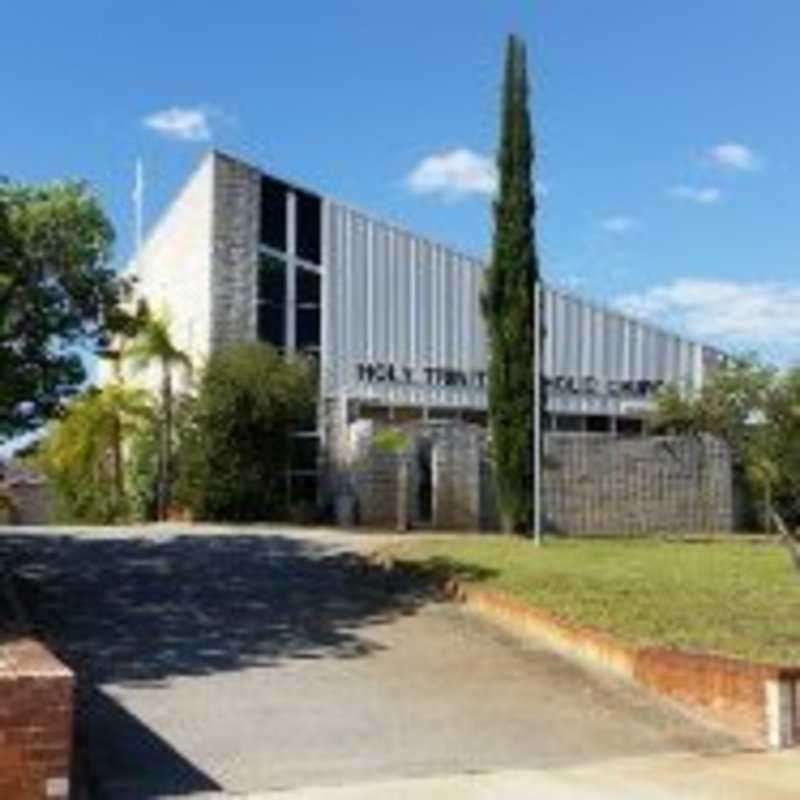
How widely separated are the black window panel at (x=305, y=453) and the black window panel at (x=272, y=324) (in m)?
2.58

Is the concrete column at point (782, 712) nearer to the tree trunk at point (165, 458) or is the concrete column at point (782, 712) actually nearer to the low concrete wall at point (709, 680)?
the low concrete wall at point (709, 680)

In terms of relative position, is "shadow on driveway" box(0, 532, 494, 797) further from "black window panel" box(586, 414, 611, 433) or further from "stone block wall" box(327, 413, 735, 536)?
"black window panel" box(586, 414, 611, 433)

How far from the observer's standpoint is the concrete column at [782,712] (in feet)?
50.1

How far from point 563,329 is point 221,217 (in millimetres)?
7784

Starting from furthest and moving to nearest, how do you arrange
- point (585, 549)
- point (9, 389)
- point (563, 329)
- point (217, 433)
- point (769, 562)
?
point (563, 329)
point (217, 433)
point (585, 549)
point (769, 562)
point (9, 389)

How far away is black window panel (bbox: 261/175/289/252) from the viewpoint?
40.6 meters

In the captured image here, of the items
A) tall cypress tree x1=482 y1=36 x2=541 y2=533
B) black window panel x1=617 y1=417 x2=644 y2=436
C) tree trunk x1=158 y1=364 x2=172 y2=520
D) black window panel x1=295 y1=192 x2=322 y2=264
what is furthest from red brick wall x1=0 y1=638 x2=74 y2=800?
black window panel x1=617 y1=417 x2=644 y2=436

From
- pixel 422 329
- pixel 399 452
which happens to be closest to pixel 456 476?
pixel 399 452

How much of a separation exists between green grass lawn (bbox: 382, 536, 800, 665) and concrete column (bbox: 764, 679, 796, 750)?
5.98ft

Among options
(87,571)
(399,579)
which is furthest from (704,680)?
(87,571)

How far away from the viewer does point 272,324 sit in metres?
40.7

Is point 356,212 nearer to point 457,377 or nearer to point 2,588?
point 457,377

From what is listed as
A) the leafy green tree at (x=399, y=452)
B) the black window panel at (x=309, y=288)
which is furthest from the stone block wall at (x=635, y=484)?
the black window panel at (x=309, y=288)

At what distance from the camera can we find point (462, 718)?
1595cm
